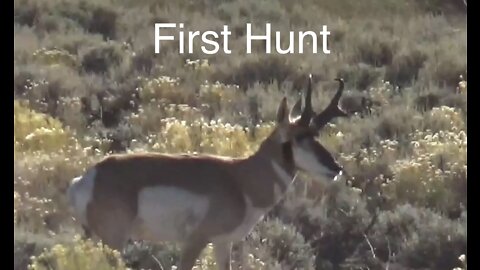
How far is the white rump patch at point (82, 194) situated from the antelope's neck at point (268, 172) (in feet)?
2.50

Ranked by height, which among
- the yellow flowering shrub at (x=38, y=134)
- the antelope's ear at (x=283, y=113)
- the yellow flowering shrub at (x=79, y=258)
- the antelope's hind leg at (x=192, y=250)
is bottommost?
the yellow flowering shrub at (x=79, y=258)

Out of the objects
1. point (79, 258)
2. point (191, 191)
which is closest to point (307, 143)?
point (191, 191)

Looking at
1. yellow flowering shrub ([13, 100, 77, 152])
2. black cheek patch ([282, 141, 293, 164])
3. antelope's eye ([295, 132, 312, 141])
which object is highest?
antelope's eye ([295, 132, 312, 141])

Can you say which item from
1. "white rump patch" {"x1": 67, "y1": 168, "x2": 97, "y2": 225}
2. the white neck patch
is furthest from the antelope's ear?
"white rump patch" {"x1": 67, "y1": 168, "x2": 97, "y2": 225}

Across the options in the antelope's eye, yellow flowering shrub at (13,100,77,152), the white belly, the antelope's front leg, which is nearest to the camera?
the white belly

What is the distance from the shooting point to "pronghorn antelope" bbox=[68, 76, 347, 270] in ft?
18.6

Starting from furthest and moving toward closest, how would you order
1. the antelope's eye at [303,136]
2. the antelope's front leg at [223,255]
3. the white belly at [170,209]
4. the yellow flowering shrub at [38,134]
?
the yellow flowering shrub at [38,134]
the antelope's front leg at [223,255]
the antelope's eye at [303,136]
the white belly at [170,209]

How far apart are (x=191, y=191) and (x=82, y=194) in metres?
0.55

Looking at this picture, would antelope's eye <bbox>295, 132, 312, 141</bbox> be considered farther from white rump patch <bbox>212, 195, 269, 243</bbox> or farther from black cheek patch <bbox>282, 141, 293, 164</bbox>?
white rump patch <bbox>212, 195, 269, 243</bbox>

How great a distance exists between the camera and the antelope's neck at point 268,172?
585 centimetres

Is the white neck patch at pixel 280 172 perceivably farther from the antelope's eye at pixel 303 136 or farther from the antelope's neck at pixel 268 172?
the antelope's eye at pixel 303 136

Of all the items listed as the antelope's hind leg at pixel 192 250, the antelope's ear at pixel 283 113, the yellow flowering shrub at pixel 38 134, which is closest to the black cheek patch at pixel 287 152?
the antelope's ear at pixel 283 113
